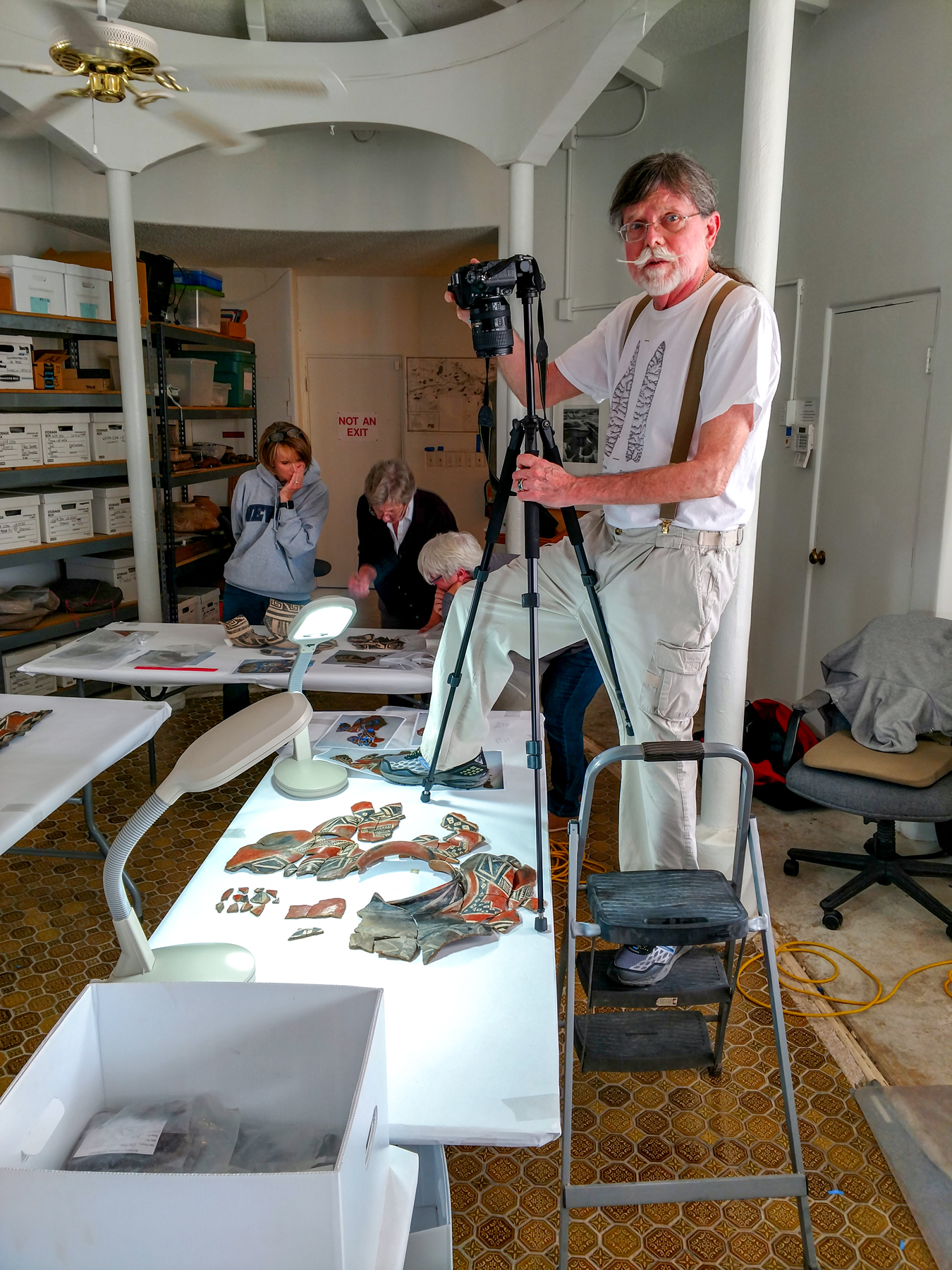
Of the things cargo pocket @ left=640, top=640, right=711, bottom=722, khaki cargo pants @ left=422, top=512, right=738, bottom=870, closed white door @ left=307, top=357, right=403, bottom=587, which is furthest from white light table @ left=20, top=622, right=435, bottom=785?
closed white door @ left=307, top=357, right=403, bottom=587

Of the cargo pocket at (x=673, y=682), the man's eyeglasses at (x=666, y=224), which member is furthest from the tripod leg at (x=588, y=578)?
the man's eyeglasses at (x=666, y=224)

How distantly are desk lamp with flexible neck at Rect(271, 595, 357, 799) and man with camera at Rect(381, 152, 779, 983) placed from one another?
1.05 feet

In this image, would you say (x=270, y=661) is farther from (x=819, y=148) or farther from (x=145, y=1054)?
(x=819, y=148)

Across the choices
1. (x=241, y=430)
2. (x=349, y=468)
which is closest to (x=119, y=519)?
(x=241, y=430)

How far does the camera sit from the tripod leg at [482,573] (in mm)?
2242

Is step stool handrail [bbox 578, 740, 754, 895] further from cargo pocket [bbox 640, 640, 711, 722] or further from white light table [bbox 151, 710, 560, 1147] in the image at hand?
cargo pocket [bbox 640, 640, 711, 722]

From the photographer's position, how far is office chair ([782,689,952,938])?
305cm

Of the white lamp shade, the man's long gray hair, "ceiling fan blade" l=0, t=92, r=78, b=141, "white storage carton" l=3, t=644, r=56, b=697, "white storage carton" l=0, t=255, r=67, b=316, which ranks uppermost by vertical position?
"ceiling fan blade" l=0, t=92, r=78, b=141

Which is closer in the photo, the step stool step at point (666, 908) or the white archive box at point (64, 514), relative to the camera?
the step stool step at point (666, 908)

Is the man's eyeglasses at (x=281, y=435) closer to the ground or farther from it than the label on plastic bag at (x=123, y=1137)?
farther from it

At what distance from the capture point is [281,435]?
4.04 meters

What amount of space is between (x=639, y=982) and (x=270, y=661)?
6.38 feet

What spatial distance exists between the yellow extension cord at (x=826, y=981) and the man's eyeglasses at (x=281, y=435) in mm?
2712

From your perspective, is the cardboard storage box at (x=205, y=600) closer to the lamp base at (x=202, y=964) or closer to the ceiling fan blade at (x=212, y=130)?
the ceiling fan blade at (x=212, y=130)
